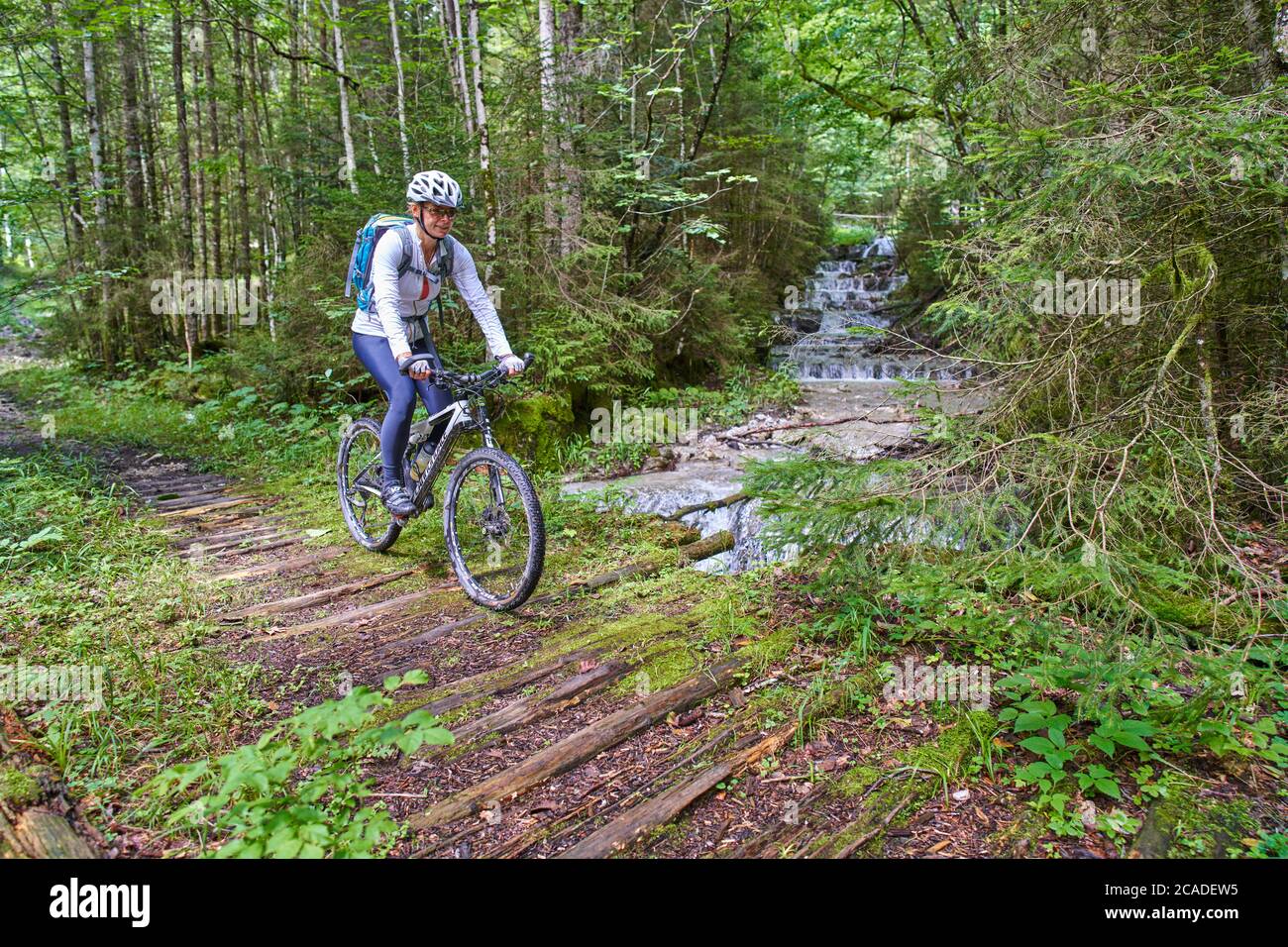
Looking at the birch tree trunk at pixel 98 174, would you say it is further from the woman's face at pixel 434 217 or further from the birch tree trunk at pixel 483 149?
the woman's face at pixel 434 217

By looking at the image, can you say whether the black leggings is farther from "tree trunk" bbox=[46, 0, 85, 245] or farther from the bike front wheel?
"tree trunk" bbox=[46, 0, 85, 245]

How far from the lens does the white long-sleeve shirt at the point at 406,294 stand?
13.2 ft

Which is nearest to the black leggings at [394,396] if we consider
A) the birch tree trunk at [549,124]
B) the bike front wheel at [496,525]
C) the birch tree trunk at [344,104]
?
the bike front wheel at [496,525]

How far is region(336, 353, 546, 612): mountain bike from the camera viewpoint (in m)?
3.92

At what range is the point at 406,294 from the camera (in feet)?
14.1

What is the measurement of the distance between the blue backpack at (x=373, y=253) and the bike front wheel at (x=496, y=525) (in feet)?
4.04

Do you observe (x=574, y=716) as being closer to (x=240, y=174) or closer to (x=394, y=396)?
(x=394, y=396)

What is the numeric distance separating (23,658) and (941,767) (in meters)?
4.26

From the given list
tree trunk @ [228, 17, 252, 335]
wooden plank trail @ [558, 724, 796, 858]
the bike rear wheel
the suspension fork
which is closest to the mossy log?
wooden plank trail @ [558, 724, 796, 858]

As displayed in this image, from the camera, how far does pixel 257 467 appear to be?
24.8 feet

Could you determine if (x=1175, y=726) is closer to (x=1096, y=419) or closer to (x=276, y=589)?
(x=1096, y=419)

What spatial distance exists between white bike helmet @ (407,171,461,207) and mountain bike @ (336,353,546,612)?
3.06 feet

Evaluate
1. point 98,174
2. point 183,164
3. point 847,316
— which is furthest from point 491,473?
point 847,316
